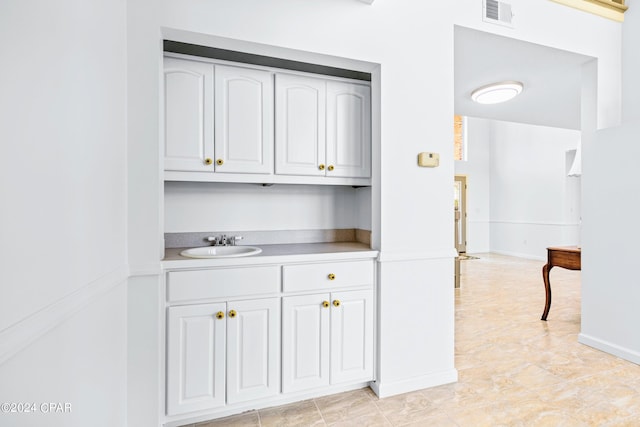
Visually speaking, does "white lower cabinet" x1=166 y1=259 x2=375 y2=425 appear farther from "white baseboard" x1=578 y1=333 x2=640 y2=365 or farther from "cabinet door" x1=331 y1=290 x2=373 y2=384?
"white baseboard" x1=578 y1=333 x2=640 y2=365

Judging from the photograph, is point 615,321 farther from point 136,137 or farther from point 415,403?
point 136,137

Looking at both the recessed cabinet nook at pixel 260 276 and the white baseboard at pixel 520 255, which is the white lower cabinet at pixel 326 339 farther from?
the white baseboard at pixel 520 255

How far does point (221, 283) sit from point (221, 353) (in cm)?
40

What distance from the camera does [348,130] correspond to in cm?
243

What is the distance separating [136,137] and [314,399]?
1870 millimetres

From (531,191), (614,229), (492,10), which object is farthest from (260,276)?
(531,191)

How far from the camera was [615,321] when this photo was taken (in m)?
2.77

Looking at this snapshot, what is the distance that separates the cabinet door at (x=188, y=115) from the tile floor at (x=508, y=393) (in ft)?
5.09

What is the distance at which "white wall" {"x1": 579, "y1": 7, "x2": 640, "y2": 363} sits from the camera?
8.73ft

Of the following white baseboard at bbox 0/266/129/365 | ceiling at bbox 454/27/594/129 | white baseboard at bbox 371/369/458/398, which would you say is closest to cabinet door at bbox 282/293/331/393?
white baseboard at bbox 371/369/458/398

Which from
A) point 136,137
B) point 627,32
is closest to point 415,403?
point 136,137

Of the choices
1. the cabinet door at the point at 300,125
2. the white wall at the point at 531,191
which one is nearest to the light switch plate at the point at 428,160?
the cabinet door at the point at 300,125

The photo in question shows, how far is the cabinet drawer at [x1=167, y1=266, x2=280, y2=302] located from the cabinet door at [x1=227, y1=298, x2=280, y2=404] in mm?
74

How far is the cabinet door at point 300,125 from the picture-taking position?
89.0 inches
